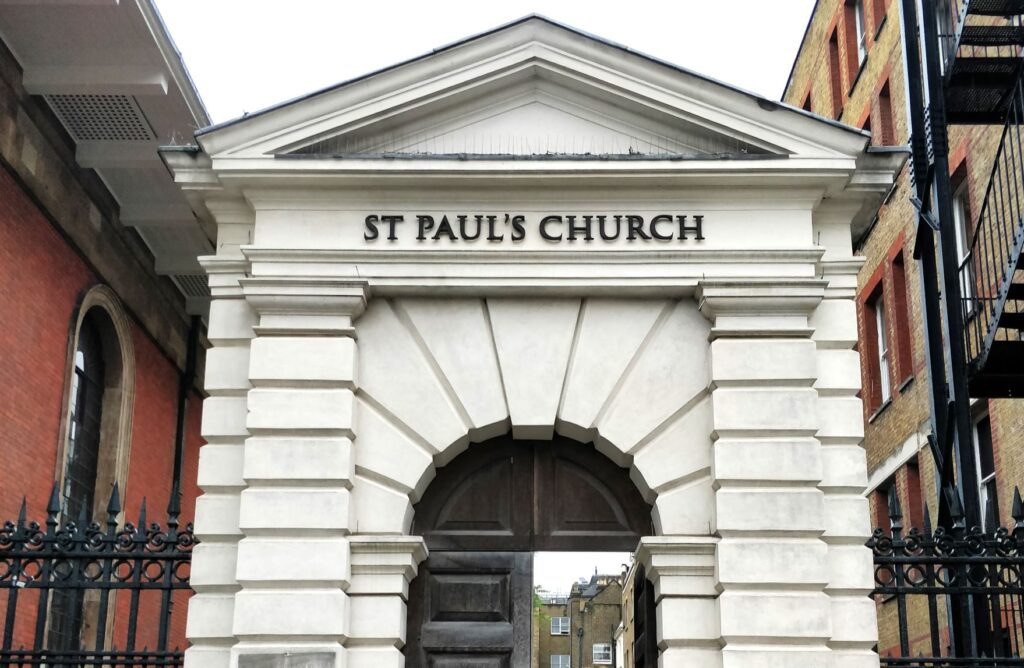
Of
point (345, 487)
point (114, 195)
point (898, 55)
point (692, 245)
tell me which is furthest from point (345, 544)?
point (898, 55)

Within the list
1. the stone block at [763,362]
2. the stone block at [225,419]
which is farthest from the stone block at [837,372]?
the stone block at [225,419]

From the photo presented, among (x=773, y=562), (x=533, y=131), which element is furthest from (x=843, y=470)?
(x=533, y=131)

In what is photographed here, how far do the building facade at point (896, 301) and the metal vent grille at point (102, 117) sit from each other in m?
10.9

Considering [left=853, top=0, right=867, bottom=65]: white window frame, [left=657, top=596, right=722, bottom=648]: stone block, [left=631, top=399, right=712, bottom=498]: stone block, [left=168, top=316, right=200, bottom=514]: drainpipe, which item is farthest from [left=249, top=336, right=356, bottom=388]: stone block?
[left=853, top=0, right=867, bottom=65]: white window frame

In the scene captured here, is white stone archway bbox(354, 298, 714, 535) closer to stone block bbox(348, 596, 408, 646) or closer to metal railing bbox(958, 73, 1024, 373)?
stone block bbox(348, 596, 408, 646)

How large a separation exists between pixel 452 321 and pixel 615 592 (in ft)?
210

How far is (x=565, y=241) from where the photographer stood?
11164 mm

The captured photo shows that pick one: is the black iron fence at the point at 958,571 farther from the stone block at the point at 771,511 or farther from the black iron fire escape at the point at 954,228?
the black iron fire escape at the point at 954,228

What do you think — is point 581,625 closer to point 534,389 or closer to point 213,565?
point 534,389

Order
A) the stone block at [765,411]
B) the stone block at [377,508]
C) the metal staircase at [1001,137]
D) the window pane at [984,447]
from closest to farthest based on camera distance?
the stone block at [765,411] → the stone block at [377,508] → the metal staircase at [1001,137] → the window pane at [984,447]

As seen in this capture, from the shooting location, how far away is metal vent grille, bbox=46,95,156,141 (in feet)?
55.3

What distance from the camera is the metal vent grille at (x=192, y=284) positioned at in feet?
72.6

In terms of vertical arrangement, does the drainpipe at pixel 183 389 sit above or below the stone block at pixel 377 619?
above

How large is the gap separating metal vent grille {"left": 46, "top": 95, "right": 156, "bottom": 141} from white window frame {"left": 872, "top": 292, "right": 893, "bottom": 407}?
48.6 ft
